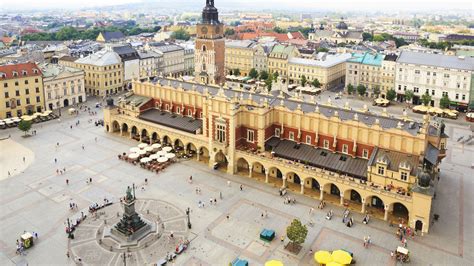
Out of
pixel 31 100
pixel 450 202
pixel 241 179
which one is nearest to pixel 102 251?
pixel 241 179

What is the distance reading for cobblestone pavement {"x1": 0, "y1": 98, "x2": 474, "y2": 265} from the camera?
57.5 metres

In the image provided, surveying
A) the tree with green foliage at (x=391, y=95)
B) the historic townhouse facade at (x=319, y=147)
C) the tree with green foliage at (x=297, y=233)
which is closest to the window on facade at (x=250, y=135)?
the historic townhouse facade at (x=319, y=147)

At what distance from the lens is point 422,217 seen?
206 feet

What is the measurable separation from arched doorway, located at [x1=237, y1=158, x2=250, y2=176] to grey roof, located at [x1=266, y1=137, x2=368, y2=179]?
708 cm

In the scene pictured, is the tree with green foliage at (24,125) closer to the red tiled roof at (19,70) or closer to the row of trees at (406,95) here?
the red tiled roof at (19,70)

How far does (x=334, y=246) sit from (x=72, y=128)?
80.4 metres

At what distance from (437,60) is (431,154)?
7464 cm

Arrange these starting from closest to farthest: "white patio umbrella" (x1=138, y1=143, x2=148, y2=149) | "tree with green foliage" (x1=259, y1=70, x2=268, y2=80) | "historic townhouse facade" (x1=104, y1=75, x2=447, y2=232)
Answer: "historic townhouse facade" (x1=104, y1=75, x2=447, y2=232), "white patio umbrella" (x1=138, y1=143, x2=148, y2=149), "tree with green foliage" (x1=259, y1=70, x2=268, y2=80)

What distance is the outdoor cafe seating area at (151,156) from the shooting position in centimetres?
8644

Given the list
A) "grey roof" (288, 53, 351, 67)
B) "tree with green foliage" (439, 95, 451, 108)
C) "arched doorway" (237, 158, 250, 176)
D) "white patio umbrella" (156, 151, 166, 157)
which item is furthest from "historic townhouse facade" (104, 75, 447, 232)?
"grey roof" (288, 53, 351, 67)

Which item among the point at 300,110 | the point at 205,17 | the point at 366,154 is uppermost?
the point at 205,17

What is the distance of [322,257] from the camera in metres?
54.0

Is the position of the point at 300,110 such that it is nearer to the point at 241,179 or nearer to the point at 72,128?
the point at 241,179

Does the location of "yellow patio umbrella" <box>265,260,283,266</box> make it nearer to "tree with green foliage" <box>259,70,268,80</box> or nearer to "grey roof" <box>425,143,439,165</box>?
"grey roof" <box>425,143,439,165</box>
